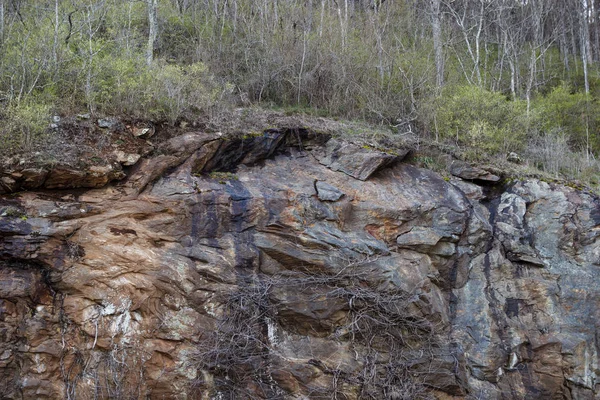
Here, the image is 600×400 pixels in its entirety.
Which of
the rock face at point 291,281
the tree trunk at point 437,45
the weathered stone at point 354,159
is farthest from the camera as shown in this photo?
the tree trunk at point 437,45

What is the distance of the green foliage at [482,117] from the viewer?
8.11 metres

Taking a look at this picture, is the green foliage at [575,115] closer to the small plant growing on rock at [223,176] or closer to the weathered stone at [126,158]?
the small plant growing on rock at [223,176]

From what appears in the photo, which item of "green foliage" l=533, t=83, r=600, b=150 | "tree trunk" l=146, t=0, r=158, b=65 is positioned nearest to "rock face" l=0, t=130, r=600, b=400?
"tree trunk" l=146, t=0, r=158, b=65

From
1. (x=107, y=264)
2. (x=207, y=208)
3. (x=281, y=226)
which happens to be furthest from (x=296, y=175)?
(x=107, y=264)

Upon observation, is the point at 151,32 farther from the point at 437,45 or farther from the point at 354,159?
the point at 437,45

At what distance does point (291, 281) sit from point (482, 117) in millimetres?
Answer: 4892

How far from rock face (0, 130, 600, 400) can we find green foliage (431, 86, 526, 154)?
1494mm

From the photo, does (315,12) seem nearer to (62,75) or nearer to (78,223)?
(62,75)

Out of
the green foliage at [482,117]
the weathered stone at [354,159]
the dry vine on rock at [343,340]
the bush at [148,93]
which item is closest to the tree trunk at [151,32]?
the bush at [148,93]

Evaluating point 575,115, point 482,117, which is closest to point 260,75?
point 482,117

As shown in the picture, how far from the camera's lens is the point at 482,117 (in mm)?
8320

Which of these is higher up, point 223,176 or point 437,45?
point 437,45

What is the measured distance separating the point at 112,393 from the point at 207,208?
2244 millimetres

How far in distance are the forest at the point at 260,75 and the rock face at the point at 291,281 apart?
1.19 meters
